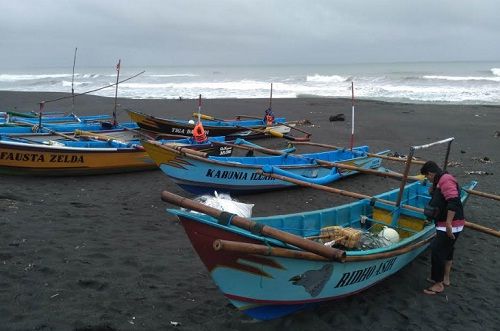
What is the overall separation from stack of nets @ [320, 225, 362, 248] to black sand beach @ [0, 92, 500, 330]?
2.12ft

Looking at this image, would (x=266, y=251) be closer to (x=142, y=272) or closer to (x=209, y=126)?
(x=142, y=272)

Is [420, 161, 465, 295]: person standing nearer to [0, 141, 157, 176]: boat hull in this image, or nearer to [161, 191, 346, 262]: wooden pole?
[161, 191, 346, 262]: wooden pole

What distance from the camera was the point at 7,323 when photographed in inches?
155

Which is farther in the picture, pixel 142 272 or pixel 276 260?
pixel 142 272

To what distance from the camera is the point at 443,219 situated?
495cm

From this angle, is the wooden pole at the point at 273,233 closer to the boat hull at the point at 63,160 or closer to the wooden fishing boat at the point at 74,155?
the wooden fishing boat at the point at 74,155

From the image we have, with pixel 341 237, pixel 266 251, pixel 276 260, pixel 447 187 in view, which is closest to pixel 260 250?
pixel 266 251

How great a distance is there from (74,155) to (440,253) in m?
7.56

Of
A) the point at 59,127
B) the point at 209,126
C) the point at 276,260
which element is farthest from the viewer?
the point at 209,126

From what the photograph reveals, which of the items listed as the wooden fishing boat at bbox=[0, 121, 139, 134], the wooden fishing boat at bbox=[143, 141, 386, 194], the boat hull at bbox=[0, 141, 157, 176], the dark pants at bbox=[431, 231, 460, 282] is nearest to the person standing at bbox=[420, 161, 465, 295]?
the dark pants at bbox=[431, 231, 460, 282]

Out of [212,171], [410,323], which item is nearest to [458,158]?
[212,171]

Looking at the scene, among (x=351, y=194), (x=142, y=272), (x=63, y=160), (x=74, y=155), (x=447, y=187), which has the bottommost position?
(x=142, y=272)

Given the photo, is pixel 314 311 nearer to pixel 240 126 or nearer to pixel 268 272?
pixel 268 272

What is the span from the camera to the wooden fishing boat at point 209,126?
13.2m
